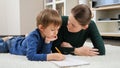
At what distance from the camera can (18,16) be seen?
3672mm

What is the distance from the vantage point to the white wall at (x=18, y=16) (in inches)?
144

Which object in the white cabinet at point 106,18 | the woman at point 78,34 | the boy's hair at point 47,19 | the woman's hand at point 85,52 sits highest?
the boy's hair at point 47,19

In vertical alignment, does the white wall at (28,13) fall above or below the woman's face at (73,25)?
below

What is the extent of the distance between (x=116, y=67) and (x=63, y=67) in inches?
8.6

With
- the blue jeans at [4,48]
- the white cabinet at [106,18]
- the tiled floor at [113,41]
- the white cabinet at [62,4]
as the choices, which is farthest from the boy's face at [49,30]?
the white cabinet at [62,4]

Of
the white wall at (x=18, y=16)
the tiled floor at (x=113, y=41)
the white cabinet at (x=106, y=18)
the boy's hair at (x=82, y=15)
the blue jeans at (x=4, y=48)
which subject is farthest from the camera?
the white wall at (x=18, y=16)

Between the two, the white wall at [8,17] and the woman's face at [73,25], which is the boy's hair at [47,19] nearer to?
the woman's face at [73,25]

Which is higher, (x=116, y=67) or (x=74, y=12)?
(x=74, y=12)

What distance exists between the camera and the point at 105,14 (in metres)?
3.38

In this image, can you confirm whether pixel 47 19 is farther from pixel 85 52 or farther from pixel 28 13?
pixel 28 13

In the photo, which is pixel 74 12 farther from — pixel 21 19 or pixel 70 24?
pixel 21 19

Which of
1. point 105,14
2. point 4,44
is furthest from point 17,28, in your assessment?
point 4,44

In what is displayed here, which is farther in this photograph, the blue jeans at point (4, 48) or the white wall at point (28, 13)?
the white wall at point (28, 13)

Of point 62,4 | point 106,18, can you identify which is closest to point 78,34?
point 106,18
